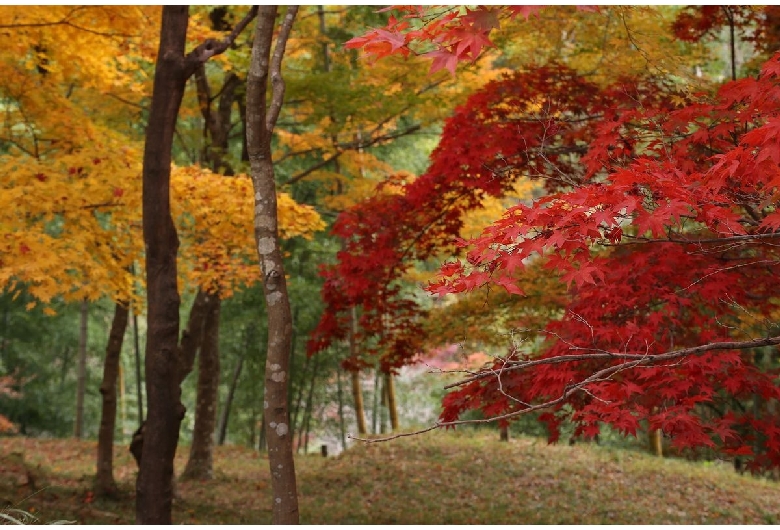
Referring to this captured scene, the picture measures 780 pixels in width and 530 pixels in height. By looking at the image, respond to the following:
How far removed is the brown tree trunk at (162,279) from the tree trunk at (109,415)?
110 inches

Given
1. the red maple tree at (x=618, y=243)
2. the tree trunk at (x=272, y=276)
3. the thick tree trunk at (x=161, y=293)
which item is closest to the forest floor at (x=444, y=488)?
the thick tree trunk at (x=161, y=293)

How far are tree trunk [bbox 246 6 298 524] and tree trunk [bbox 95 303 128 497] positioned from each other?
13.5 feet

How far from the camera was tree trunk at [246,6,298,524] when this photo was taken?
453 cm

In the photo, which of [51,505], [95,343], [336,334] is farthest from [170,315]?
[95,343]

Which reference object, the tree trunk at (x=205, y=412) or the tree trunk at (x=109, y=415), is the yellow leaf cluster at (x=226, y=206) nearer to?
the tree trunk at (x=109, y=415)

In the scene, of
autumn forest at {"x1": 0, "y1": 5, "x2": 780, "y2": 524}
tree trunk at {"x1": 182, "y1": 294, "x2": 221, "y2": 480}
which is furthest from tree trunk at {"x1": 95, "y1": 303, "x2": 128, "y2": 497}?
tree trunk at {"x1": 182, "y1": 294, "x2": 221, "y2": 480}

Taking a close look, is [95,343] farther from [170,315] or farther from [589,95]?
[589,95]

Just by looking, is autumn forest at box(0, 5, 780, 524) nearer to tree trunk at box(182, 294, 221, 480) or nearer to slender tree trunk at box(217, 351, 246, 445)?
tree trunk at box(182, 294, 221, 480)

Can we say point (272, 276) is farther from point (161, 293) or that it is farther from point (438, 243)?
point (438, 243)

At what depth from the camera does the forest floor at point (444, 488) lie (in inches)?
311

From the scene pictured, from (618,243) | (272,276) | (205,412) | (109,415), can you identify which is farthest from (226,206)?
(618,243)

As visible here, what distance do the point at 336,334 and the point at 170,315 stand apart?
1465 mm

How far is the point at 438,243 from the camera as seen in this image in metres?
7.81

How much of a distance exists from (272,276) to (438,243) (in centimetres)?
341
